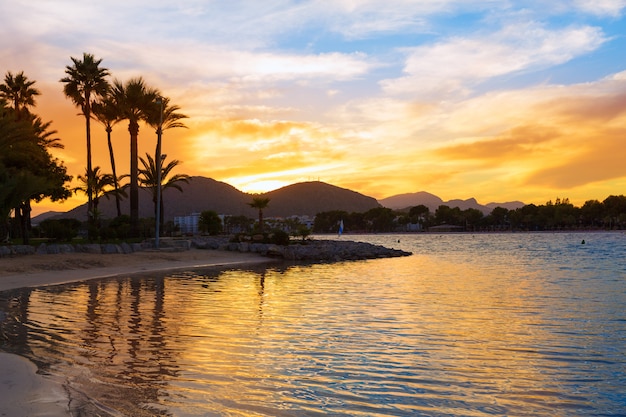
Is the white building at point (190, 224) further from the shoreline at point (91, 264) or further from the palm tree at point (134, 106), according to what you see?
the shoreline at point (91, 264)

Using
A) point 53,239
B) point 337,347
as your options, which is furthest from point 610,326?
point 53,239

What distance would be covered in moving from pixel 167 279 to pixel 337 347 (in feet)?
64.2

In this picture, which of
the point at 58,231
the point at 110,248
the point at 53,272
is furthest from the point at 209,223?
the point at 53,272

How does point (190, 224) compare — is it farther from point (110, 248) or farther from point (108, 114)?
point (110, 248)

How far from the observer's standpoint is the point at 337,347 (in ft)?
38.4

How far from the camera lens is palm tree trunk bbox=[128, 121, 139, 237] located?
5138 cm

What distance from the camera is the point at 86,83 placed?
177 ft

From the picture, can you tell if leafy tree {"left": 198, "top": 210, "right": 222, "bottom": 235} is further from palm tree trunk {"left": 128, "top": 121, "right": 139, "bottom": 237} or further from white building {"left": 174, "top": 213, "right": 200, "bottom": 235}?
palm tree trunk {"left": 128, "top": 121, "right": 139, "bottom": 237}

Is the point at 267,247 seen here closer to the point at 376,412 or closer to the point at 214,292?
the point at 214,292

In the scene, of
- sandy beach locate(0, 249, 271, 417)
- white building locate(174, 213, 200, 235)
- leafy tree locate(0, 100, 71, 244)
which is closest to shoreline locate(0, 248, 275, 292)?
sandy beach locate(0, 249, 271, 417)

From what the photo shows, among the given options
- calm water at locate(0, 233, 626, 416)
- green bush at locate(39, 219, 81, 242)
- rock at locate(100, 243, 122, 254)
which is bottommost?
calm water at locate(0, 233, 626, 416)

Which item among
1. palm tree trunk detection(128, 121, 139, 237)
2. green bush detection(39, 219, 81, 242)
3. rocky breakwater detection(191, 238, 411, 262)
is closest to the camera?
green bush detection(39, 219, 81, 242)

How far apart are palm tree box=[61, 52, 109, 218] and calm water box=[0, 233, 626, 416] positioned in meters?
35.5

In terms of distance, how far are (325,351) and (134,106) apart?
4790cm
